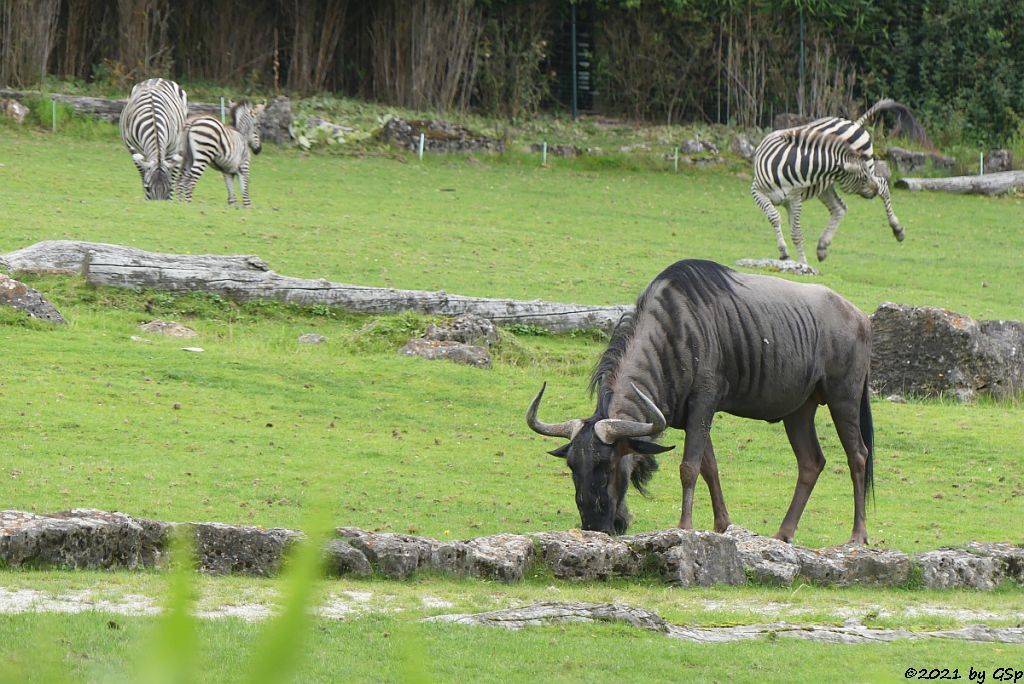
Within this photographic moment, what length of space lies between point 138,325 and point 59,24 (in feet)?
69.6

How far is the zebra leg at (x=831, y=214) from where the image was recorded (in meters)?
25.0

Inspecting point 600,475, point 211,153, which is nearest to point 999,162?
point 211,153

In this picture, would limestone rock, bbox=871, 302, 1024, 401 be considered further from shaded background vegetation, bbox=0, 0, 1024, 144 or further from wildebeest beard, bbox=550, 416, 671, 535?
shaded background vegetation, bbox=0, 0, 1024, 144

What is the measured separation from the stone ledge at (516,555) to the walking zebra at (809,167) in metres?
15.4

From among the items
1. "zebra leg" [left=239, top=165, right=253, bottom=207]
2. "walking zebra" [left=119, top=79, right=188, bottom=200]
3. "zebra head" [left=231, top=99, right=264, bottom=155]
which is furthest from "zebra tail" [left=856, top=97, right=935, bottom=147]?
"walking zebra" [left=119, top=79, right=188, bottom=200]

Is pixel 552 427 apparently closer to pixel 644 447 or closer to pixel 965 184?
pixel 644 447

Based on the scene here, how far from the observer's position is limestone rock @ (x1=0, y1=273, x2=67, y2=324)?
1559 cm

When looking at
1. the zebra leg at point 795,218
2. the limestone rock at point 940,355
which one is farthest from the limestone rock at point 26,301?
the zebra leg at point 795,218

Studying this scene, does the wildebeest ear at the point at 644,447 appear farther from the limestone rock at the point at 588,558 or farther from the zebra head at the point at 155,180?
the zebra head at the point at 155,180

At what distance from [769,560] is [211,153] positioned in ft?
62.3

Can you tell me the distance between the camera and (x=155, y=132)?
995 inches

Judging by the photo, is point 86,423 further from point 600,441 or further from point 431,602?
point 431,602

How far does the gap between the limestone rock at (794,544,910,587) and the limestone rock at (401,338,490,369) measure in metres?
7.10

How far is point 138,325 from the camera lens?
1627 cm
